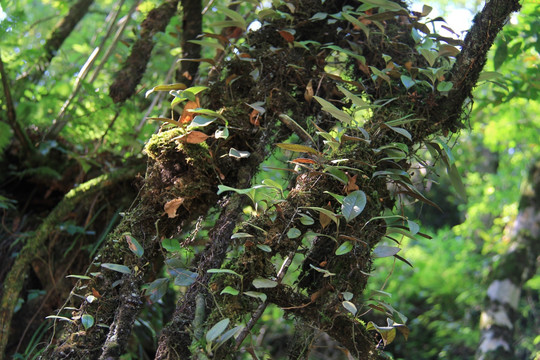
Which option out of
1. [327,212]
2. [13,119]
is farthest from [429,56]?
[13,119]

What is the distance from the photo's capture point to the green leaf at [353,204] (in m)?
1.17

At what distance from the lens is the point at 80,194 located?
207 cm

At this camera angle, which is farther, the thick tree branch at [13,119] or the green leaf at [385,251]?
the thick tree branch at [13,119]

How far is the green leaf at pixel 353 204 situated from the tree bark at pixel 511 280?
9.82 feet

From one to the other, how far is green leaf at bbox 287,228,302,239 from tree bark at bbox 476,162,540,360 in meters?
3.03

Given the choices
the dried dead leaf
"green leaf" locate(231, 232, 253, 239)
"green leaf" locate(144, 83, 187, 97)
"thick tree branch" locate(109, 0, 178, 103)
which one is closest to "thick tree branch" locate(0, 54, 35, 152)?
"thick tree branch" locate(109, 0, 178, 103)

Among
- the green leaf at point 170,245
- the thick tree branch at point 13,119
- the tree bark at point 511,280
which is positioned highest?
the green leaf at point 170,245

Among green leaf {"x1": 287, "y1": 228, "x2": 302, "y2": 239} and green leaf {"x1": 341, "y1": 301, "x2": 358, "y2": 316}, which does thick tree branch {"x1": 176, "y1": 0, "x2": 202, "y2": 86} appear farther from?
green leaf {"x1": 341, "y1": 301, "x2": 358, "y2": 316}

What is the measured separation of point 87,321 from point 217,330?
0.42 meters

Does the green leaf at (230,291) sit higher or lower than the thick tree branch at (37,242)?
higher

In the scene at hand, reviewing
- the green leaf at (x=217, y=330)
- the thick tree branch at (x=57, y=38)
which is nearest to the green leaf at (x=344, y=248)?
the green leaf at (x=217, y=330)

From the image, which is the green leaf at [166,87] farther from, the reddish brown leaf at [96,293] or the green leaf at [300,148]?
the reddish brown leaf at [96,293]

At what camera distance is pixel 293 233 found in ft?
3.92

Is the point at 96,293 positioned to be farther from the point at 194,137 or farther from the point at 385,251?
the point at 385,251
